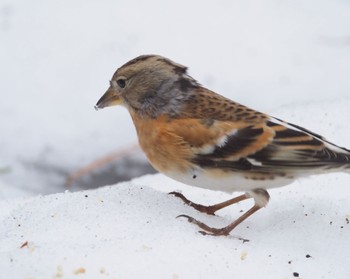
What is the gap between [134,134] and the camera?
6.91m

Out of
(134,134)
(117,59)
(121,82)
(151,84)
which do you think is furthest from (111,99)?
(117,59)

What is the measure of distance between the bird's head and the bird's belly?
0.45 metres

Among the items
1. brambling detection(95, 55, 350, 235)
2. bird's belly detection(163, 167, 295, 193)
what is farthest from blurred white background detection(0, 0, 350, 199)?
bird's belly detection(163, 167, 295, 193)

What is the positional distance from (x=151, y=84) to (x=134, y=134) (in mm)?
2291

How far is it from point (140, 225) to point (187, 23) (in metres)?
4.34

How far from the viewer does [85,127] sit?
22.8 feet

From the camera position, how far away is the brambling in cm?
425

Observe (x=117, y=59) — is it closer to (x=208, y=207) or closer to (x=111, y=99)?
(x=111, y=99)

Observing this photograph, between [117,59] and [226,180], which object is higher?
[226,180]

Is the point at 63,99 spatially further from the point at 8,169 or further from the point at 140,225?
the point at 140,225

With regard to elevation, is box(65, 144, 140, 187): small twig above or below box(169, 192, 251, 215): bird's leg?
below

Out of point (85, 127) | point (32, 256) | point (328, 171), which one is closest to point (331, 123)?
point (328, 171)

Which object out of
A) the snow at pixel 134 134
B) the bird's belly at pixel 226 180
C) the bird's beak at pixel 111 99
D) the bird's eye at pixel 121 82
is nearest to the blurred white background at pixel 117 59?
the snow at pixel 134 134

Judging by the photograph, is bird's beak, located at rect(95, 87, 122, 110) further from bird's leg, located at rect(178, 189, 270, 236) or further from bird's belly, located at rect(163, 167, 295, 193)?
bird's leg, located at rect(178, 189, 270, 236)
